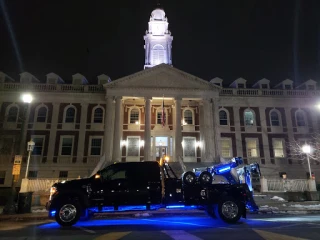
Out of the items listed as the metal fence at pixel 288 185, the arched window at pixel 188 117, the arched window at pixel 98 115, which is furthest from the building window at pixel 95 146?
the metal fence at pixel 288 185

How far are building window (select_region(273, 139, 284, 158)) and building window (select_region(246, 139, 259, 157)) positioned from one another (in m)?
2.22

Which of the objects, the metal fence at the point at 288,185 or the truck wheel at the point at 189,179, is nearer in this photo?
the truck wheel at the point at 189,179

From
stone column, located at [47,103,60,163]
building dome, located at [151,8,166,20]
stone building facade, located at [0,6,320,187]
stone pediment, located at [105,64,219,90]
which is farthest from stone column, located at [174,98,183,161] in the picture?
building dome, located at [151,8,166,20]

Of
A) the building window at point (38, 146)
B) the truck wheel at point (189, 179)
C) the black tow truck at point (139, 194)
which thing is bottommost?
the black tow truck at point (139, 194)

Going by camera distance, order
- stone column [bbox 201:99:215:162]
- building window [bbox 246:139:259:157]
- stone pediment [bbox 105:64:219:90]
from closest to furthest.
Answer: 1. stone column [bbox 201:99:215:162]
2. stone pediment [bbox 105:64:219:90]
3. building window [bbox 246:139:259:157]

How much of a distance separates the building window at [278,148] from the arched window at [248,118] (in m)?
3.60

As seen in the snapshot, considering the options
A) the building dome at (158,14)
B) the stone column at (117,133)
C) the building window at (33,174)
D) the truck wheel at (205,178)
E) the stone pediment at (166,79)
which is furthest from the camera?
the building dome at (158,14)

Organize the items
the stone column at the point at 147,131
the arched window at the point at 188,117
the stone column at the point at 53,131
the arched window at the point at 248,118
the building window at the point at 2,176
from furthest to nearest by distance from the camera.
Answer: the arched window at the point at 188,117, the arched window at the point at 248,118, the stone column at the point at 53,131, the building window at the point at 2,176, the stone column at the point at 147,131

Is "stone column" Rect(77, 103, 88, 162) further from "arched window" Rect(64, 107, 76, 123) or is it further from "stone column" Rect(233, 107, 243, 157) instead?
"stone column" Rect(233, 107, 243, 157)

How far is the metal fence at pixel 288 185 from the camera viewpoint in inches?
777

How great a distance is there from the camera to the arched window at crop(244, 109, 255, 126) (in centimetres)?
3097

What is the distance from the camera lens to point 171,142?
98.8ft

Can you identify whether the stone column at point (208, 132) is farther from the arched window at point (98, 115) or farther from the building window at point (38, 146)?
the building window at point (38, 146)

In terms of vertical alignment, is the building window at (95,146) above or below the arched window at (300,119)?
below
